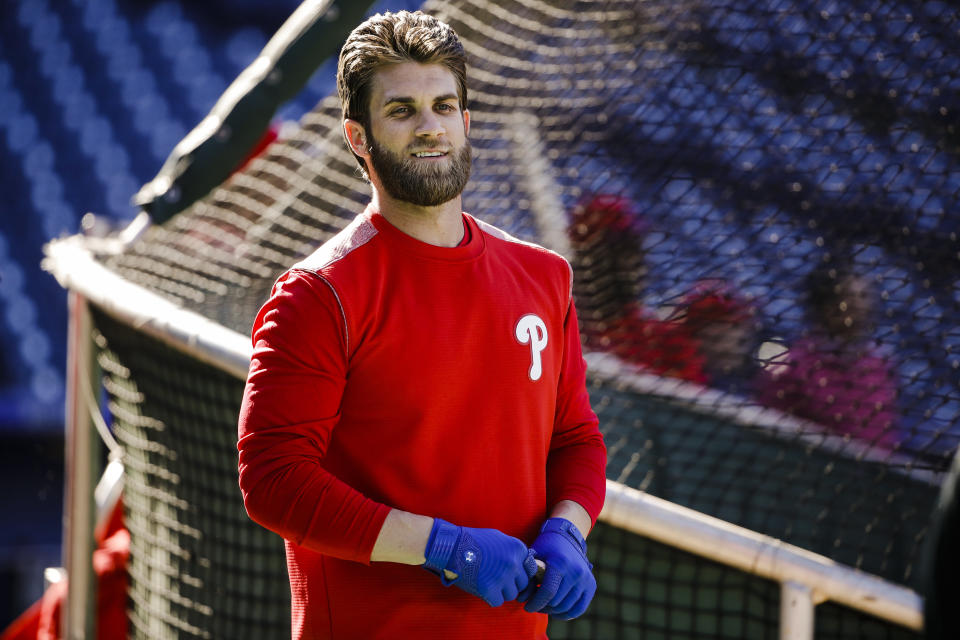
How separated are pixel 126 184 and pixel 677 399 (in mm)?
4344

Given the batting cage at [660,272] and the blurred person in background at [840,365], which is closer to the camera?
the batting cage at [660,272]

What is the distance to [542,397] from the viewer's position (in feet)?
3.81

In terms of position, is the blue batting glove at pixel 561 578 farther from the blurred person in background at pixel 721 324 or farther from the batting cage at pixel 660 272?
the blurred person in background at pixel 721 324

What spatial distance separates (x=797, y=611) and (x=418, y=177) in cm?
80

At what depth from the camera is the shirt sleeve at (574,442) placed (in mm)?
→ 1203

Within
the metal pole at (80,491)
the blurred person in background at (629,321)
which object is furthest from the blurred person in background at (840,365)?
the metal pole at (80,491)

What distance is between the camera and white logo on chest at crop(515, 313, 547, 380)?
114 cm

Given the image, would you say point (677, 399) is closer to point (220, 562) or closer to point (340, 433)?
point (220, 562)

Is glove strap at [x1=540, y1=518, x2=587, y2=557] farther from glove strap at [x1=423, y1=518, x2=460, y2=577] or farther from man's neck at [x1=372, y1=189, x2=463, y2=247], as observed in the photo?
man's neck at [x1=372, y1=189, x2=463, y2=247]

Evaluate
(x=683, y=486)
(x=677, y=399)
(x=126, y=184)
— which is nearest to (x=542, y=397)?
(x=683, y=486)

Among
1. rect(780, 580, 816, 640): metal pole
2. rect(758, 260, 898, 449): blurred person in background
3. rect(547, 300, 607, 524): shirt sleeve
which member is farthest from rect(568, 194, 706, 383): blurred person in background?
rect(547, 300, 607, 524): shirt sleeve

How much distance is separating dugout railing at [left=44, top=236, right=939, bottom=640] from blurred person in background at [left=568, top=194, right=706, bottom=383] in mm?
46

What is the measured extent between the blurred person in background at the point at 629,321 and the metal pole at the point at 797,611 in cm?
107

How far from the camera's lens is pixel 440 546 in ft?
3.28
